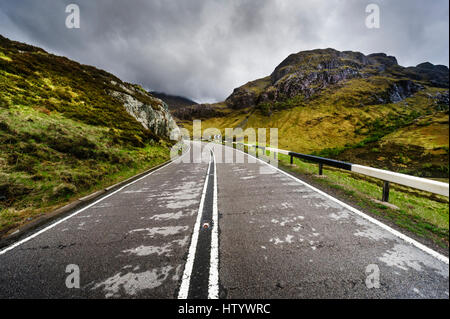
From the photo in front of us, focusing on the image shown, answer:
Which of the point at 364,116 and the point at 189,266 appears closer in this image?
the point at 189,266

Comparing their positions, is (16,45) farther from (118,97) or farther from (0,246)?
(0,246)

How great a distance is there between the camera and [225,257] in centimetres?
230

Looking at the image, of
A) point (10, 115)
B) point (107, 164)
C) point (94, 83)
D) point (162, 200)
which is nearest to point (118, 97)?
point (94, 83)

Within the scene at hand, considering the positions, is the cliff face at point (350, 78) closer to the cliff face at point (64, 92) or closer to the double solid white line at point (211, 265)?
the cliff face at point (64, 92)

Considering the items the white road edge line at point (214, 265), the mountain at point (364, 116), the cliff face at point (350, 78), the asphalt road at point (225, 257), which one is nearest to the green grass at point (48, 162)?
the asphalt road at point (225, 257)

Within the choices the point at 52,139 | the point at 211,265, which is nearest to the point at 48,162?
the point at 52,139

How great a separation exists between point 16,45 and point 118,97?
27.7ft

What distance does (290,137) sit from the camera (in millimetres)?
40000

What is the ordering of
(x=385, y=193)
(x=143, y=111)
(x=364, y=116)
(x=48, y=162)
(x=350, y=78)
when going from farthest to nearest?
(x=350, y=78)
(x=364, y=116)
(x=143, y=111)
(x=48, y=162)
(x=385, y=193)

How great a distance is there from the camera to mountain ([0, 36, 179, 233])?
15.1ft

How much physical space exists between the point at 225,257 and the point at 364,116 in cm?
5086

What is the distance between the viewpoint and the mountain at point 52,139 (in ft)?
15.1

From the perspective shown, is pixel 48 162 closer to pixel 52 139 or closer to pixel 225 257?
pixel 52 139
